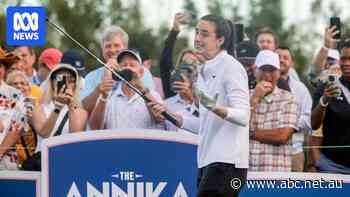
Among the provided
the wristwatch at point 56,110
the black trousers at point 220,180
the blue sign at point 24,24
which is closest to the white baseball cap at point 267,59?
the black trousers at point 220,180

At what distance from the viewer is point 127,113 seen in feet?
34.6

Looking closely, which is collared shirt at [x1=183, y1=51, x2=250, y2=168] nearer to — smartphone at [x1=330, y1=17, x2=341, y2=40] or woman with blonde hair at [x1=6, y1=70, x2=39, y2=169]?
smartphone at [x1=330, y1=17, x2=341, y2=40]

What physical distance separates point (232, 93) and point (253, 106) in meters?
0.96

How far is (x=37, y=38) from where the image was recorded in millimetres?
10844

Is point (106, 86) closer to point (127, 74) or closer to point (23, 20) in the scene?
point (127, 74)

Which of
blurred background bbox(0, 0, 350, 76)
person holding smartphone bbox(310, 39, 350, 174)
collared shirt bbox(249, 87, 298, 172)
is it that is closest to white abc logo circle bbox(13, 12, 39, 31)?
blurred background bbox(0, 0, 350, 76)

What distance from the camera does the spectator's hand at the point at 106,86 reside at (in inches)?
418

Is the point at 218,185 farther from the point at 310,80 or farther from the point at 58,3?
the point at 58,3

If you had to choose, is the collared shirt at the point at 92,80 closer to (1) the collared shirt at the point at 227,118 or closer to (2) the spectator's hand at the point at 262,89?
(2) the spectator's hand at the point at 262,89

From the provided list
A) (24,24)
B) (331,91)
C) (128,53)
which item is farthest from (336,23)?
(24,24)

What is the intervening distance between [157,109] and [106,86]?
0.48 metres

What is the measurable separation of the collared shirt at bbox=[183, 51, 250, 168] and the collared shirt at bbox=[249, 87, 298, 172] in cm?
70

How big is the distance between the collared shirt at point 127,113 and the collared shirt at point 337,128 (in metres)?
1.32

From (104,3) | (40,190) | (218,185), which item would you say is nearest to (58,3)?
(104,3)
